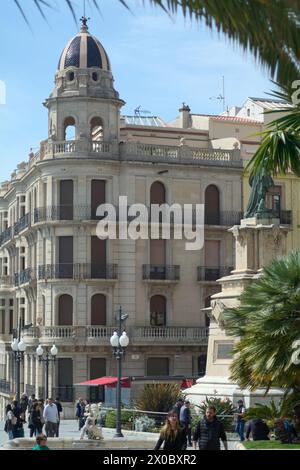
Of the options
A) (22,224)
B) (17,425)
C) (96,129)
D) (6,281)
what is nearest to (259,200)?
(17,425)

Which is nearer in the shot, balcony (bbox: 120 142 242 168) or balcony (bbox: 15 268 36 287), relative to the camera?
balcony (bbox: 120 142 242 168)

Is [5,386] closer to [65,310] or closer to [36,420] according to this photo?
[65,310]

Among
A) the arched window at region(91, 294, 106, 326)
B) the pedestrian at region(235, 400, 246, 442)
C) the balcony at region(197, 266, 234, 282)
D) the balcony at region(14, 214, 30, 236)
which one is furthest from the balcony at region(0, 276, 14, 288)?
the pedestrian at region(235, 400, 246, 442)

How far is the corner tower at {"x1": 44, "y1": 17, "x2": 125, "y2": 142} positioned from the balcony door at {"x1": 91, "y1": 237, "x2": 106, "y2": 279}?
4839 millimetres

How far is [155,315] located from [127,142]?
825cm

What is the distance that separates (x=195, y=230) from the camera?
5494 centimetres

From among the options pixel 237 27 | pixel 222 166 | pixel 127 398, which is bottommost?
pixel 127 398

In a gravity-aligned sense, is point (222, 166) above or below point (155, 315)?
above

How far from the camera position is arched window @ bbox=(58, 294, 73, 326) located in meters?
53.5

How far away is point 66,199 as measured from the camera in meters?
53.8

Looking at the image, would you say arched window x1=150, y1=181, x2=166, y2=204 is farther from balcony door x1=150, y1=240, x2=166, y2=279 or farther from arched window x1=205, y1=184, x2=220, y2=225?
arched window x1=205, y1=184, x2=220, y2=225

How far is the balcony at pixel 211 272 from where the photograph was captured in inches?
2163
